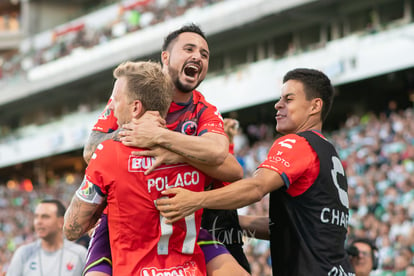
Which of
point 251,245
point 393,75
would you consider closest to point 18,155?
point 393,75

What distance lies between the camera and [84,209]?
3789mm

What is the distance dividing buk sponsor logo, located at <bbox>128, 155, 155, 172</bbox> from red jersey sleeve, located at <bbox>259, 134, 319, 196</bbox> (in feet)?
2.66

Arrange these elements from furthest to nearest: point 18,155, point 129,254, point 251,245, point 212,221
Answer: point 18,155 → point 251,245 → point 212,221 → point 129,254

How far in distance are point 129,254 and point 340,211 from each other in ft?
4.83

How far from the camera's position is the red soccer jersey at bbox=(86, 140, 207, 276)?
12.2 feet

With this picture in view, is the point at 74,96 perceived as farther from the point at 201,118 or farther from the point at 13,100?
the point at 201,118

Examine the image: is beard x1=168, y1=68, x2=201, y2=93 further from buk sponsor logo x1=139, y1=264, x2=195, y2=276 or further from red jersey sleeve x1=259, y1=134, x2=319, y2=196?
buk sponsor logo x1=139, y1=264, x2=195, y2=276

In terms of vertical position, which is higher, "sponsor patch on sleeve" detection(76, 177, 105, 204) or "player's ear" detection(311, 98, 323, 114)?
"player's ear" detection(311, 98, 323, 114)

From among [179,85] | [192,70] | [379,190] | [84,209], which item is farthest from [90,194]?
[379,190]

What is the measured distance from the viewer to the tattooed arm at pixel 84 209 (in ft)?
12.3

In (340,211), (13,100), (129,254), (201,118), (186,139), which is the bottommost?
(129,254)

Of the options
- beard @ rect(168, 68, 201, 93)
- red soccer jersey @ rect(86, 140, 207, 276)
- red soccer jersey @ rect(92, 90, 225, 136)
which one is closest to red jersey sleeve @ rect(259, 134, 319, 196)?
red soccer jersey @ rect(92, 90, 225, 136)

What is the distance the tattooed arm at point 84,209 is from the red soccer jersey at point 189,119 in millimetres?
608

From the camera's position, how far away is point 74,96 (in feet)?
126
